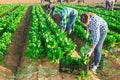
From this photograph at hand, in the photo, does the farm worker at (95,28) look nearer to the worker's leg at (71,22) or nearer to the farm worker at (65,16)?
the farm worker at (65,16)

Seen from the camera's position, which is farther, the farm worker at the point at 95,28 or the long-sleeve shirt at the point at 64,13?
the long-sleeve shirt at the point at 64,13

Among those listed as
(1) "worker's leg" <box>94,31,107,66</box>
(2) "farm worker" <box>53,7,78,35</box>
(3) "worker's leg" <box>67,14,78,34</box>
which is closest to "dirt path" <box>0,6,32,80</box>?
(2) "farm worker" <box>53,7,78,35</box>

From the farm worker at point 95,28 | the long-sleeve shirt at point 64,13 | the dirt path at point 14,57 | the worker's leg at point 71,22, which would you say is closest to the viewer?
the farm worker at point 95,28

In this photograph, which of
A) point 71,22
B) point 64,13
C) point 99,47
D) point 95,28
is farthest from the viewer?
point 71,22

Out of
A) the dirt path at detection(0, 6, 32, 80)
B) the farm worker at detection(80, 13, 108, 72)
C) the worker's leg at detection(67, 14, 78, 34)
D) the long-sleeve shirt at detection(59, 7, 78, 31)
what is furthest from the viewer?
the worker's leg at detection(67, 14, 78, 34)

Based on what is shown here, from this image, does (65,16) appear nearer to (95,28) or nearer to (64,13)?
(64,13)

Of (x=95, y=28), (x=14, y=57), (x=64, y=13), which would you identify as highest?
(x=95, y=28)

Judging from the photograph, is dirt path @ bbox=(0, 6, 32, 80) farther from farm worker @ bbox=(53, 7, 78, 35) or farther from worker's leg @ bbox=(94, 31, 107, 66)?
worker's leg @ bbox=(94, 31, 107, 66)

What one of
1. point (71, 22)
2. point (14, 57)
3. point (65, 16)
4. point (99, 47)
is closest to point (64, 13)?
point (65, 16)

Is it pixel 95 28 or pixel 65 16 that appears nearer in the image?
pixel 95 28

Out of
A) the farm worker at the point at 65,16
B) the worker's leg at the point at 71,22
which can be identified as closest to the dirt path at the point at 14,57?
the farm worker at the point at 65,16

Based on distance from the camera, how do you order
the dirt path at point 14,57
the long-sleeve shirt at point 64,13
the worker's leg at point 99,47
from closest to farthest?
the worker's leg at point 99,47
the dirt path at point 14,57
the long-sleeve shirt at point 64,13

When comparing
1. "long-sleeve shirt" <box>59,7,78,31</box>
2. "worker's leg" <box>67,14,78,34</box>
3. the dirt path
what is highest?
"long-sleeve shirt" <box>59,7,78,31</box>

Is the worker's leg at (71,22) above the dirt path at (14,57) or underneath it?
above
